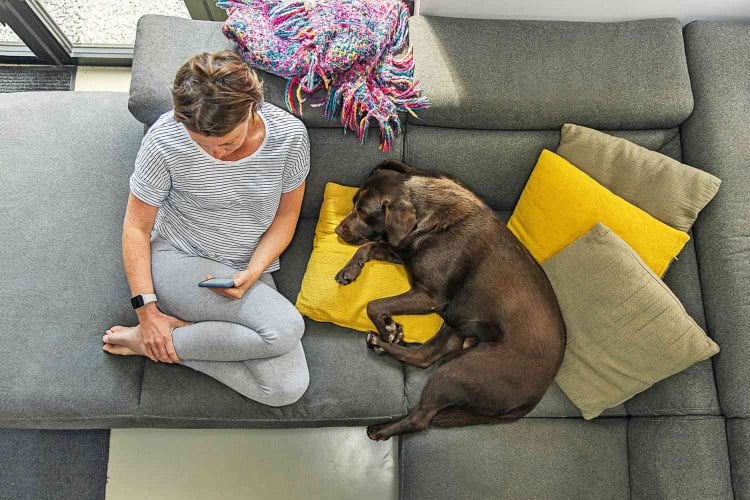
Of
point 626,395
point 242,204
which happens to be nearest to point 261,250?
point 242,204

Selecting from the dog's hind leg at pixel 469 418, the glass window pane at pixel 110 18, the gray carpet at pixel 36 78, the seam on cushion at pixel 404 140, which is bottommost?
the dog's hind leg at pixel 469 418

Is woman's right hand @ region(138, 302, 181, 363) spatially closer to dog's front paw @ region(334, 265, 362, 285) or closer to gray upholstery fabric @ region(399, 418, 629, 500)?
dog's front paw @ region(334, 265, 362, 285)

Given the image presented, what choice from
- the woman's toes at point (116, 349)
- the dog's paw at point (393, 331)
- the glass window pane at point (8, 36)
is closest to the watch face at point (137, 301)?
the woman's toes at point (116, 349)

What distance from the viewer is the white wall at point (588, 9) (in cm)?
208

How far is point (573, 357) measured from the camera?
1.92 m

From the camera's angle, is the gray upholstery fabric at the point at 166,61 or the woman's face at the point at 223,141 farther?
the gray upholstery fabric at the point at 166,61

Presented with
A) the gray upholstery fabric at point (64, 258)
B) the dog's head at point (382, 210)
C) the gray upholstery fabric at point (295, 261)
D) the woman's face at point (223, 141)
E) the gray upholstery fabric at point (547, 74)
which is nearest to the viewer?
the woman's face at point (223, 141)

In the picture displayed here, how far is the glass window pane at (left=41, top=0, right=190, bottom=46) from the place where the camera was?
106 inches

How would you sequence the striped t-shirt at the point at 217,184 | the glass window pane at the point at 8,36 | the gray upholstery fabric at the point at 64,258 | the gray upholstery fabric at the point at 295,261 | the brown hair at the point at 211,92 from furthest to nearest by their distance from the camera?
the glass window pane at the point at 8,36 → the gray upholstery fabric at the point at 295,261 → the gray upholstery fabric at the point at 64,258 → the striped t-shirt at the point at 217,184 → the brown hair at the point at 211,92

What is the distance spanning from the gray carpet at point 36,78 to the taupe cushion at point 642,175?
2.44 m

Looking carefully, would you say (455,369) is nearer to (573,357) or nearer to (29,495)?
(573,357)

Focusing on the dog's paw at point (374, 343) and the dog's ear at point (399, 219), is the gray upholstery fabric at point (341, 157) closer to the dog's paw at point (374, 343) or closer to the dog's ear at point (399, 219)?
the dog's ear at point (399, 219)

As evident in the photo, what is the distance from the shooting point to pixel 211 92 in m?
1.34

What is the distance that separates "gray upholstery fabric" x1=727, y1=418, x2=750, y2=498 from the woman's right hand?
6.24ft
